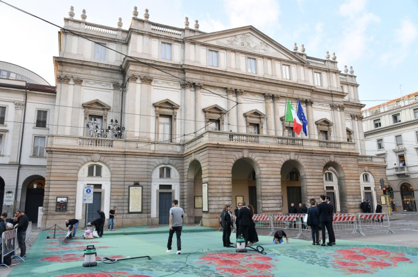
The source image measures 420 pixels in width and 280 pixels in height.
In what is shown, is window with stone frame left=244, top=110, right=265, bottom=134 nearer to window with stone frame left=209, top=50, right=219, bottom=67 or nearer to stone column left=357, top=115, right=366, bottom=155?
window with stone frame left=209, top=50, right=219, bottom=67

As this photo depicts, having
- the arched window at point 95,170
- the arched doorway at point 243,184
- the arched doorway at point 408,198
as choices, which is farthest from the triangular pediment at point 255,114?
the arched doorway at point 408,198

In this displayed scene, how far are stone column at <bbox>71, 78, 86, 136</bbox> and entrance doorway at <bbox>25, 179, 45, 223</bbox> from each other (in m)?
10.7

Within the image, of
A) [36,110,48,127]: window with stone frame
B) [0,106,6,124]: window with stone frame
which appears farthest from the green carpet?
[0,106,6,124]: window with stone frame

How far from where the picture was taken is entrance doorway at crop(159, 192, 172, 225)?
26172 millimetres

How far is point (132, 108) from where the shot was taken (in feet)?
88.6

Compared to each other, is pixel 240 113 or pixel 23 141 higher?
pixel 240 113

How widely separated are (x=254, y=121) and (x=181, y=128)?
23.5ft

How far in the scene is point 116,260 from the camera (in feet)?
31.2

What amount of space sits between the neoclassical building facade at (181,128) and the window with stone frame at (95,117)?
8cm

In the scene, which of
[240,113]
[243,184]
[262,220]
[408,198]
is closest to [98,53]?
[240,113]

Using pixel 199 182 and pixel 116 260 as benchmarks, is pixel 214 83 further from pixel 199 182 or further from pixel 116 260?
pixel 116 260

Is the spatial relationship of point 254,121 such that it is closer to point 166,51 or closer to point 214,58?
point 214,58

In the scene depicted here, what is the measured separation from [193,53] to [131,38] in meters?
5.59

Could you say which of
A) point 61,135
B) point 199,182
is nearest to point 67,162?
point 61,135
